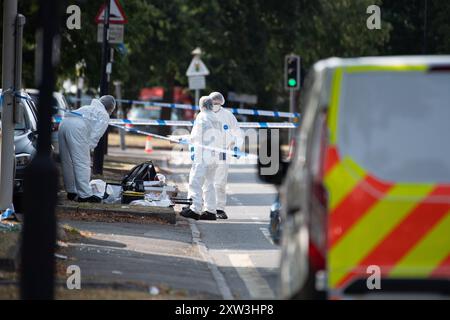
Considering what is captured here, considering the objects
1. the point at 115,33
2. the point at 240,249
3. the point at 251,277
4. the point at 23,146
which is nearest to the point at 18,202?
the point at 23,146

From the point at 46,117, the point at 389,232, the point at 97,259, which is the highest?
the point at 46,117

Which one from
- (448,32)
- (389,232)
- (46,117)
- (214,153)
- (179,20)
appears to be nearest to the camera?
(389,232)

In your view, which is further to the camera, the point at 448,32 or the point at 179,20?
the point at 179,20

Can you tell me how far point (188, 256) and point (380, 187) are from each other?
20.7 feet

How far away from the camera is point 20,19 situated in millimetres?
15602

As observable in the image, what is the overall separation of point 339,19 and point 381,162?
3787 centimetres

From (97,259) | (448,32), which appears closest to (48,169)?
(97,259)

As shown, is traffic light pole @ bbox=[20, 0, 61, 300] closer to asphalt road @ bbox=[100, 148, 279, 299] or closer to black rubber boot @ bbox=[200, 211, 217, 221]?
asphalt road @ bbox=[100, 148, 279, 299]

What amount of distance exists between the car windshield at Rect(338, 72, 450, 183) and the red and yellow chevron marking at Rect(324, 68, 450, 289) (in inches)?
2.5

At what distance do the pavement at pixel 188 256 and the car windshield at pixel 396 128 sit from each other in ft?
10.7

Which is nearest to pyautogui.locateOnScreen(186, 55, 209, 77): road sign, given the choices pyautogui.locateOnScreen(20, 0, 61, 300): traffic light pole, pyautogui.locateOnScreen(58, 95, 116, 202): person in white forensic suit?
pyautogui.locateOnScreen(58, 95, 116, 202): person in white forensic suit

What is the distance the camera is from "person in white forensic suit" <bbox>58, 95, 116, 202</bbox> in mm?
18438
